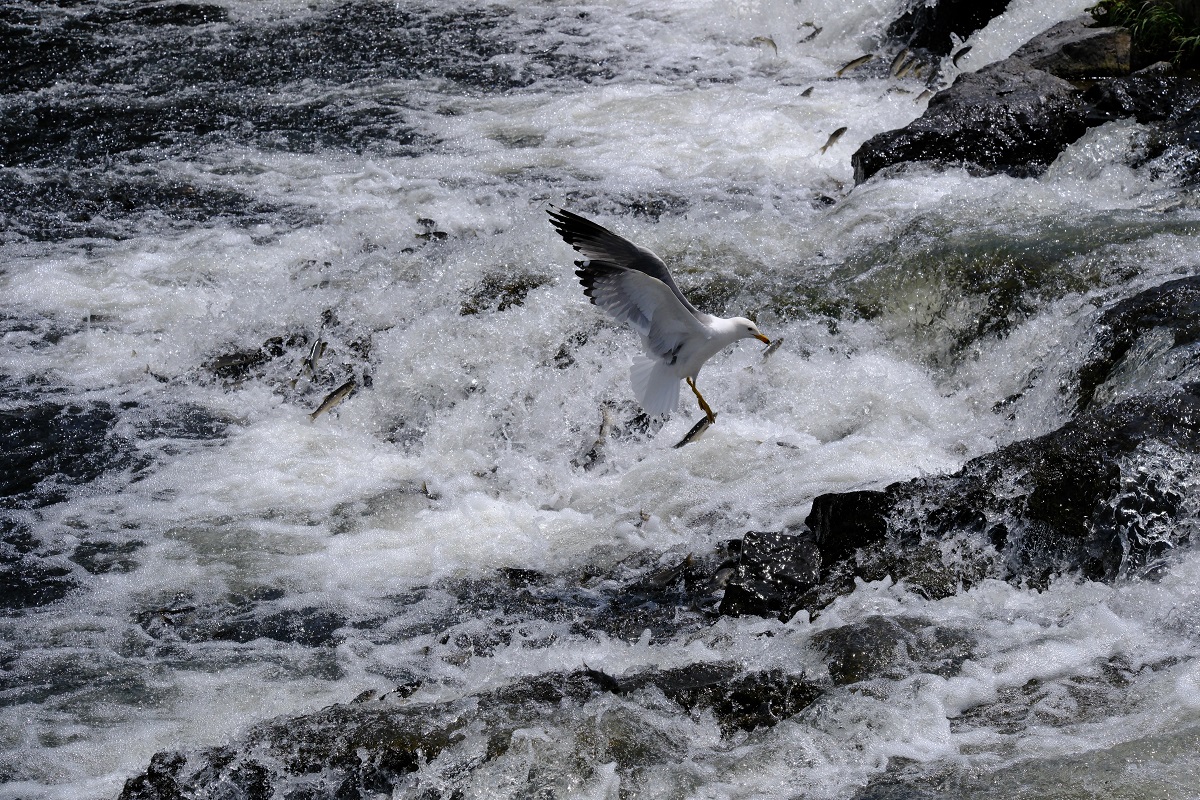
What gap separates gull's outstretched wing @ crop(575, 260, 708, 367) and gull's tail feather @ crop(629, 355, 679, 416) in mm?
62

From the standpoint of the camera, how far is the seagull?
14.3ft

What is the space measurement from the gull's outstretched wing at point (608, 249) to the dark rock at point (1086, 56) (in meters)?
5.16

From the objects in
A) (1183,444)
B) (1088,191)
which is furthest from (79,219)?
(1183,444)

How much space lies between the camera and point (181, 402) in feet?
20.1

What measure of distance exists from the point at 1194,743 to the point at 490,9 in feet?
34.6

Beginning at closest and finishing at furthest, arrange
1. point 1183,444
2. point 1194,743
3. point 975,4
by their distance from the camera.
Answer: point 1194,743, point 1183,444, point 975,4

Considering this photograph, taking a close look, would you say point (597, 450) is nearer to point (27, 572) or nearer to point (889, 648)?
point (889, 648)

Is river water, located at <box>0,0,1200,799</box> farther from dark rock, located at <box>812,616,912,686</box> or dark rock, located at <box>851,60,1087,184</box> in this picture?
dark rock, located at <box>851,60,1087,184</box>

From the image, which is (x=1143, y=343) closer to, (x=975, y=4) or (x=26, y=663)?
(x=26, y=663)

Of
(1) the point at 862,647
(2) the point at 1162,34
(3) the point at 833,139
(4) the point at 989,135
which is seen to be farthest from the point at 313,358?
(2) the point at 1162,34

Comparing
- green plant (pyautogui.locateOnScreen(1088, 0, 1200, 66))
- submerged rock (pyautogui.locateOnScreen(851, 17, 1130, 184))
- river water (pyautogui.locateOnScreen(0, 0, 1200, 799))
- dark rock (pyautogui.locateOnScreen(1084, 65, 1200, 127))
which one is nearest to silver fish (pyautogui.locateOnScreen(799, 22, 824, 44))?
river water (pyautogui.locateOnScreen(0, 0, 1200, 799))

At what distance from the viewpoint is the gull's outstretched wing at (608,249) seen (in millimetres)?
4301

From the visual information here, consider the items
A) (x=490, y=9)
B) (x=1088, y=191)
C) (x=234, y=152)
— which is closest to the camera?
(x=1088, y=191)

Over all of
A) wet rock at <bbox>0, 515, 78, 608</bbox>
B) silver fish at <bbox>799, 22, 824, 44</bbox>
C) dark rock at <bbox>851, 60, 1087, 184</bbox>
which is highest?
dark rock at <bbox>851, 60, 1087, 184</bbox>
